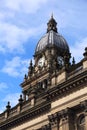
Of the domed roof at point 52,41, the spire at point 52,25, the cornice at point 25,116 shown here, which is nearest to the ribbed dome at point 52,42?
the domed roof at point 52,41

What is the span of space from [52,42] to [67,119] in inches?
1455

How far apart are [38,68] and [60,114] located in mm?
32216

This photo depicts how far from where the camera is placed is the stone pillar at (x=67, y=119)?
106ft

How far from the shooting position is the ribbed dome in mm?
68363

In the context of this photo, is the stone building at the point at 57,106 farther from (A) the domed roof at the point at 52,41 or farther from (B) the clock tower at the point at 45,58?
(A) the domed roof at the point at 52,41

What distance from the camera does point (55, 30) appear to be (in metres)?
74.2

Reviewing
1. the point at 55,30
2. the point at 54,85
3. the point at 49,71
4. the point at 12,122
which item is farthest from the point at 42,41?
the point at 54,85

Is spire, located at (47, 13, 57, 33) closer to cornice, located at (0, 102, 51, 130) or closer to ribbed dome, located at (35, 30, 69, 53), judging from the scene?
ribbed dome, located at (35, 30, 69, 53)

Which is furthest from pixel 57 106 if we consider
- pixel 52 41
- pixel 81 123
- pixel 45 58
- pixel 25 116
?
pixel 52 41

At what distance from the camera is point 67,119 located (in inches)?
1273

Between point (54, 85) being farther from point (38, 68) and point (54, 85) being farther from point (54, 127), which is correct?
point (38, 68)

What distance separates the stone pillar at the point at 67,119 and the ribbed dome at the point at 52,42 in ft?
117

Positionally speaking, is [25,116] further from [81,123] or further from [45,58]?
[45,58]

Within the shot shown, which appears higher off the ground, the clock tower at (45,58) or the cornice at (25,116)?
the clock tower at (45,58)
